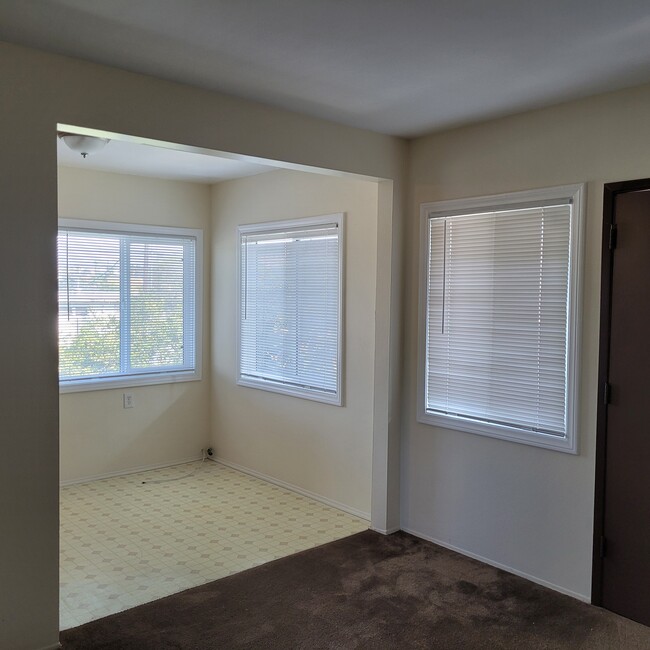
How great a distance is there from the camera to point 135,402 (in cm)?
526

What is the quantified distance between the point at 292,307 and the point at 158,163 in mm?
1489

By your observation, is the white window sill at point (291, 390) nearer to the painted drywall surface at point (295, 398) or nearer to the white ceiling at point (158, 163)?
the painted drywall surface at point (295, 398)

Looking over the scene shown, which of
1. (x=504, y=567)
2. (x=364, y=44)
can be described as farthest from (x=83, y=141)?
(x=504, y=567)

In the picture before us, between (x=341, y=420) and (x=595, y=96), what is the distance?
2620mm

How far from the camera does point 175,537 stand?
388 cm

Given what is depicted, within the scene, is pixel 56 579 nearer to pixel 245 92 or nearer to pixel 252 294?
Result: pixel 245 92

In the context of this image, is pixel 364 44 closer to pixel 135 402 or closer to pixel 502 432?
pixel 502 432

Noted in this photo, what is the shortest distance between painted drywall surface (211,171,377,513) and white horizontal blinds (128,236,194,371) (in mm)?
Result: 287

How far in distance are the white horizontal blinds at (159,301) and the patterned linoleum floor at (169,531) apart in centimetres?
103

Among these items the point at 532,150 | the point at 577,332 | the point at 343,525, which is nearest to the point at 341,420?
the point at 343,525

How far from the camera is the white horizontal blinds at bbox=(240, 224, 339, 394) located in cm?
452

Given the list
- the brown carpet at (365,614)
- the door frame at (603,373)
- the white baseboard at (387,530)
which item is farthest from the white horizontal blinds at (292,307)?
the door frame at (603,373)

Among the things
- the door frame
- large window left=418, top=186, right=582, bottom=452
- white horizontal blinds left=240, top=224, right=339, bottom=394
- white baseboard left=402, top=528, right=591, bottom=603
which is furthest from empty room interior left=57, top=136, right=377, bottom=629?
the door frame

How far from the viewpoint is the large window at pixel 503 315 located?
3.12m
